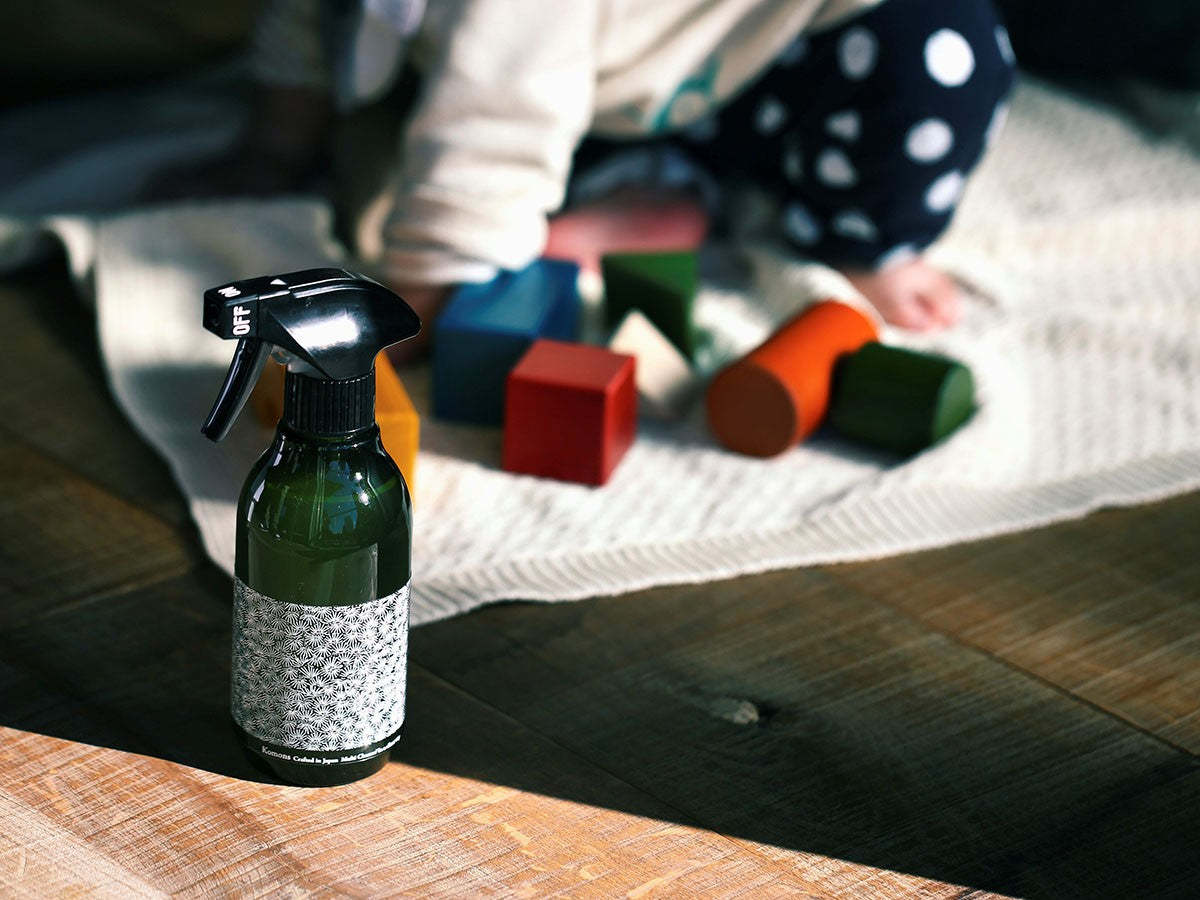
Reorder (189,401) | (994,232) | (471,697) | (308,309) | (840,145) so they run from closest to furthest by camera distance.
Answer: (308,309) → (471,697) → (189,401) → (840,145) → (994,232)

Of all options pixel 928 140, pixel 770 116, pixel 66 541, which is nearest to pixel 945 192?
pixel 928 140

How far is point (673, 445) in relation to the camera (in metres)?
1.00

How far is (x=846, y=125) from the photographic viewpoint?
116 centimetres

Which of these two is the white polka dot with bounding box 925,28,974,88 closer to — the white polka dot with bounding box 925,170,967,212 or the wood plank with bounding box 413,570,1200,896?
the white polka dot with bounding box 925,170,967,212

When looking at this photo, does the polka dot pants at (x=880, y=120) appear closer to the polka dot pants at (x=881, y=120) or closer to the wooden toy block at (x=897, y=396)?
the polka dot pants at (x=881, y=120)

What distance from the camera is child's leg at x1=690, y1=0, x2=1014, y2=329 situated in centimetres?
112

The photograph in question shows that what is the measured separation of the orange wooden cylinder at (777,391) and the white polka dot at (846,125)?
0.22 m

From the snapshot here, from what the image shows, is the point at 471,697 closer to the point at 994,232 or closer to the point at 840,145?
the point at 840,145

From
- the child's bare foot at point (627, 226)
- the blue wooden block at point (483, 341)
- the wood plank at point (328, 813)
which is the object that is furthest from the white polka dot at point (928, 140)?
the wood plank at point (328, 813)

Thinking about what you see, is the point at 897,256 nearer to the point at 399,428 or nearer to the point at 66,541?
the point at 399,428

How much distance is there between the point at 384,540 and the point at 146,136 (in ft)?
2.87

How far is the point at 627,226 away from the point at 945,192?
257 mm

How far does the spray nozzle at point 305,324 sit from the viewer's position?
57 cm

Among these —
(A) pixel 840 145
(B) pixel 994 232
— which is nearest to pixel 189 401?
(A) pixel 840 145
